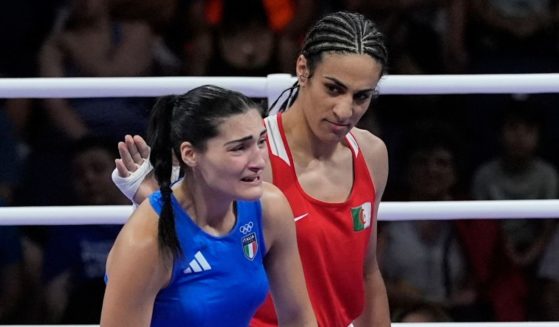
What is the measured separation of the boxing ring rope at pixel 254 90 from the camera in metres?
3.45

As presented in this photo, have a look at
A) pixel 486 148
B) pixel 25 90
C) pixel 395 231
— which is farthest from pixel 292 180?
pixel 486 148

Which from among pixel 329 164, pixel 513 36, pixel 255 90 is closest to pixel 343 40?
pixel 329 164

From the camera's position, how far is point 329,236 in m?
3.01

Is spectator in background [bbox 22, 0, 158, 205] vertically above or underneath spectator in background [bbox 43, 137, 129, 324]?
above

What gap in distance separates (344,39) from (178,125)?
1.57 feet

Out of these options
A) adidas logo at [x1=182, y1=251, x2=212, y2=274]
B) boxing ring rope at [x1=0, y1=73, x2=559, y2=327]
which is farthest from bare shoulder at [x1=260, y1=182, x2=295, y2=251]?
boxing ring rope at [x1=0, y1=73, x2=559, y2=327]

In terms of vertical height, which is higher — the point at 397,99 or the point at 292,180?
the point at 397,99

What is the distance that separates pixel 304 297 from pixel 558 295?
2322 mm

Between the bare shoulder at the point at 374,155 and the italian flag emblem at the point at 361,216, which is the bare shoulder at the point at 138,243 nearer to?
the italian flag emblem at the point at 361,216

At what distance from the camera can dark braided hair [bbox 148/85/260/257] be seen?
266cm

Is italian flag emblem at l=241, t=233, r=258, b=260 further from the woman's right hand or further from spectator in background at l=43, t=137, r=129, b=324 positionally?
spectator in background at l=43, t=137, r=129, b=324

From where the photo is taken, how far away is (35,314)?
187 inches

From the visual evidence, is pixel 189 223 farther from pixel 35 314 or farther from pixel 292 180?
pixel 35 314

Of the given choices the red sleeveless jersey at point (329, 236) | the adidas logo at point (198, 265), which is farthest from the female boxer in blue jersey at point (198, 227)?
the red sleeveless jersey at point (329, 236)
